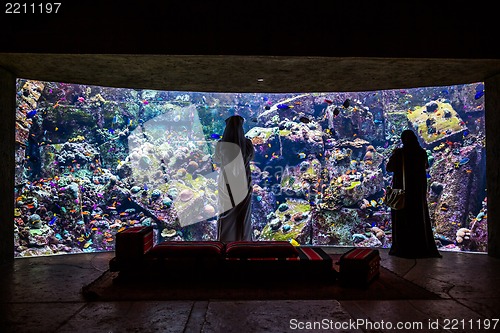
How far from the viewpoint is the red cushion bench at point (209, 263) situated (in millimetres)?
3955

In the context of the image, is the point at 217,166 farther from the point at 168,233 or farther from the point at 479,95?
the point at 479,95

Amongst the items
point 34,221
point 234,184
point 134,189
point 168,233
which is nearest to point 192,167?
point 134,189

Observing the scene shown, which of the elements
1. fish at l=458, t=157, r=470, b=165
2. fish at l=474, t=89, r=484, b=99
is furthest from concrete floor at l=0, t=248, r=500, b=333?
fish at l=474, t=89, r=484, b=99

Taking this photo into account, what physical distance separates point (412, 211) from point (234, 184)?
3175 mm

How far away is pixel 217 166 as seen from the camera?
1245 centimetres

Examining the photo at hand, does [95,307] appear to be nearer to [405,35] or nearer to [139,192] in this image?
[405,35]

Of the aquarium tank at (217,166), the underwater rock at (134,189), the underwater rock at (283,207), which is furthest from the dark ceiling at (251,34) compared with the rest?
the underwater rock at (283,207)

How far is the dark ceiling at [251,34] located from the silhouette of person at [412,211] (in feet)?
5.06

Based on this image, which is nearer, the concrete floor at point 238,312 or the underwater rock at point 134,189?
the concrete floor at point 238,312

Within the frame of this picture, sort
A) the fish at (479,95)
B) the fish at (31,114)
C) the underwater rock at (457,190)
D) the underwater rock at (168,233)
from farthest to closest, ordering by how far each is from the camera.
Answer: the fish at (479,95) < the underwater rock at (457,190) < the underwater rock at (168,233) < the fish at (31,114)

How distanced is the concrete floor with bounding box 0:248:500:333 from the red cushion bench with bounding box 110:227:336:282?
66 cm

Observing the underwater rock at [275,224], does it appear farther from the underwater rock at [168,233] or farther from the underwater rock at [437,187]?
the underwater rock at [437,187]

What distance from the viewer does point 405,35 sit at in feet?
16.4

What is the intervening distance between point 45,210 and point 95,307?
905 cm
